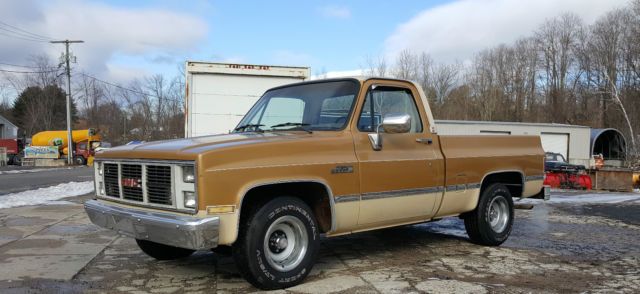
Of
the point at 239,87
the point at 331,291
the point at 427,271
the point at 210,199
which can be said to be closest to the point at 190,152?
the point at 210,199

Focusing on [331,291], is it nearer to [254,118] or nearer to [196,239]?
[196,239]

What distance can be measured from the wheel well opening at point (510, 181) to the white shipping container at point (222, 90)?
469cm

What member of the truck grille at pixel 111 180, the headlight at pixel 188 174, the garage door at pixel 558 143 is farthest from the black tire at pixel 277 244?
the garage door at pixel 558 143

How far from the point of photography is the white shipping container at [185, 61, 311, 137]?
955 centimetres

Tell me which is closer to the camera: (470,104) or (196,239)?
(196,239)

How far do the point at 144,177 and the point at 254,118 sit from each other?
1648 millimetres

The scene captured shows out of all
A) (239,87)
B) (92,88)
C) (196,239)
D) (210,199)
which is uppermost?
(92,88)

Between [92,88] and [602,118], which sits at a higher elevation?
[92,88]

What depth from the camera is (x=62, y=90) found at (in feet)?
217

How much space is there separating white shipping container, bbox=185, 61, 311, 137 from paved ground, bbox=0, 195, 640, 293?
9.61ft

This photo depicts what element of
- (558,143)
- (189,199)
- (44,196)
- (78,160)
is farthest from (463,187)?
(78,160)

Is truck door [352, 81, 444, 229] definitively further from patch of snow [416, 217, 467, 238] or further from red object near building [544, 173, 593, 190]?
red object near building [544, 173, 593, 190]

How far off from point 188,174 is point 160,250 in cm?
187

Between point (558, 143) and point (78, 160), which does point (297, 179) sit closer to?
point (558, 143)
